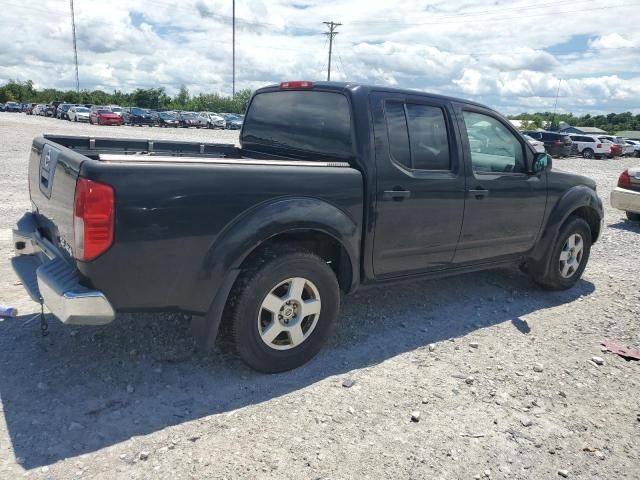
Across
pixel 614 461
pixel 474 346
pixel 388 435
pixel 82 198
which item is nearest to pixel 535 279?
pixel 474 346

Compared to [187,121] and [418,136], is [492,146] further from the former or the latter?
[187,121]

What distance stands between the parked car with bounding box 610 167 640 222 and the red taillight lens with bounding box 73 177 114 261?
966 centimetres

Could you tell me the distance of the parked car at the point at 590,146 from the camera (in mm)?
34562

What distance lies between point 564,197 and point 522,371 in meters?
2.22

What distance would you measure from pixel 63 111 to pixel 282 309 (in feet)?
170

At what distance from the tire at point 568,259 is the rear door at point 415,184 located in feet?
5.06

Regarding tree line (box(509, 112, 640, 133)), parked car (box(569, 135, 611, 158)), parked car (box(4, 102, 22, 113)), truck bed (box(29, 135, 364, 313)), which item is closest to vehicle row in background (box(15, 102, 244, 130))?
parked car (box(569, 135, 611, 158))

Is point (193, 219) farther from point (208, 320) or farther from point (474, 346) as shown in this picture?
point (474, 346)

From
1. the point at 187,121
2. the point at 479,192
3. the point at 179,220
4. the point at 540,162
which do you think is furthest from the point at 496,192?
the point at 187,121

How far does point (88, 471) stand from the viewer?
8.46ft

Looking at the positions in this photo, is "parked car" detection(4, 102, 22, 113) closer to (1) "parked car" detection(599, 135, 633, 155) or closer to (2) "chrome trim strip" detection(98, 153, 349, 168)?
(1) "parked car" detection(599, 135, 633, 155)

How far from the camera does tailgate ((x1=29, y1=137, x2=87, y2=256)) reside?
9.69 feet

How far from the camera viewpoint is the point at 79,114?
4359 cm

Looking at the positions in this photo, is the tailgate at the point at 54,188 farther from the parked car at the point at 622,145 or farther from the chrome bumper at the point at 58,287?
the parked car at the point at 622,145
